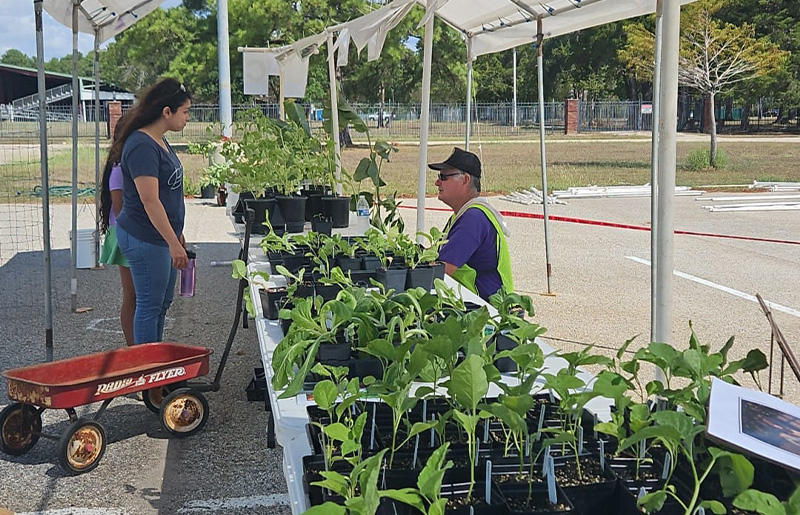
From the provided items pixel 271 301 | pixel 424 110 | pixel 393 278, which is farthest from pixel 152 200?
pixel 424 110

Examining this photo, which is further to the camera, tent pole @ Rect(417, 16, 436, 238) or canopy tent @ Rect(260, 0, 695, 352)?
tent pole @ Rect(417, 16, 436, 238)

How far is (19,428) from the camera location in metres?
3.99

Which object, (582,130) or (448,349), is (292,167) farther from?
(582,130)

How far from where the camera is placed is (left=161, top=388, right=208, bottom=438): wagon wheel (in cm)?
419

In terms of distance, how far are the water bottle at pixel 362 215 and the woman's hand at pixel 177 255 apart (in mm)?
1637

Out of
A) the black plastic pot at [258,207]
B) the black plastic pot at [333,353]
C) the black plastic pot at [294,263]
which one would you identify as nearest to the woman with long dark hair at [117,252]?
the black plastic pot at [258,207]

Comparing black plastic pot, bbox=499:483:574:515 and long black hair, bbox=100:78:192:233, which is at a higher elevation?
long black hair, bbox=100:78:192:233

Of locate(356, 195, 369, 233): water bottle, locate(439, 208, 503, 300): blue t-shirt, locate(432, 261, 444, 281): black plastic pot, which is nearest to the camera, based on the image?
locate(432, 261, 444, 281): black plastic pot

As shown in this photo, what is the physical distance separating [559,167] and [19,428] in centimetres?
2174

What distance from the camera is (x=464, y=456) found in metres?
1.68

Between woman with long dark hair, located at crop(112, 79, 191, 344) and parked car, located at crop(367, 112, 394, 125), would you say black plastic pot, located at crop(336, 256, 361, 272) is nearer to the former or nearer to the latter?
woman with long dark hair, located at crop(112, 79, 191, 344)

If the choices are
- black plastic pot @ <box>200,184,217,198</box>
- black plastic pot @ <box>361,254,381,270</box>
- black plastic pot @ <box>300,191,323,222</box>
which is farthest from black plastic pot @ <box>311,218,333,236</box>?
black plastic pot @ <box>200,184,217,198</box>

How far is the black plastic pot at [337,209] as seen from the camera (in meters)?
5.67

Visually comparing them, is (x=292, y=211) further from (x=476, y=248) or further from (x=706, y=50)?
(x=706, y=50)
